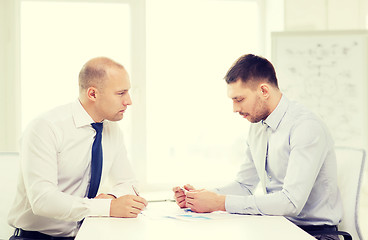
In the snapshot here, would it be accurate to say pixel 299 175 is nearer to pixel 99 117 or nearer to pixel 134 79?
pixel 99 117

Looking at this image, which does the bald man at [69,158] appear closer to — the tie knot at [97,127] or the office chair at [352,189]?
the tie knot at [97,127]

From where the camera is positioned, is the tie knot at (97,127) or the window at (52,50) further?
the window at (52,50)

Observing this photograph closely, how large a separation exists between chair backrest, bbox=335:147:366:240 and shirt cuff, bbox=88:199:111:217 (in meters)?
1.10

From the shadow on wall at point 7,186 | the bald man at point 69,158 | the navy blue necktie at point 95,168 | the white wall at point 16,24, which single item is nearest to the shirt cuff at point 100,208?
the bald man at point 69,158

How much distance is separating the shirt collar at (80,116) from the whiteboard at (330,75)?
2004 mm

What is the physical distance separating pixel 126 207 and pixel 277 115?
2.77 feet

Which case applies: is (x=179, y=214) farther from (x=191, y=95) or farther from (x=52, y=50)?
(x=52, y=50)

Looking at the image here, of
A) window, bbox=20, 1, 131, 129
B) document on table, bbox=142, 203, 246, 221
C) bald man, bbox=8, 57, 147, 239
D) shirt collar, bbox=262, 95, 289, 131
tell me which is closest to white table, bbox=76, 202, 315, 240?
document on table, bbox=142, 203, 246, 221

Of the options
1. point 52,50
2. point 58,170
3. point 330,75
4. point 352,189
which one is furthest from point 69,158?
point 330,75

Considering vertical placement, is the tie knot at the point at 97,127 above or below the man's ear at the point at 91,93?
below

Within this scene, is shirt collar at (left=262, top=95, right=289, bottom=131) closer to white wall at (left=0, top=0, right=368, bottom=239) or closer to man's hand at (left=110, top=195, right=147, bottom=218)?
man's hand at (left=110, top=195, right=147, bottom=218)

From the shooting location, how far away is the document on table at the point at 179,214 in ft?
5.61

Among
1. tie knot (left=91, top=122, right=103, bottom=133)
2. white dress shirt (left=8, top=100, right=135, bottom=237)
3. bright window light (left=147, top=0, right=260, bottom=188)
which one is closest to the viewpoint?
white dress shirt (left=8, top=100, right=135, bottom=237)

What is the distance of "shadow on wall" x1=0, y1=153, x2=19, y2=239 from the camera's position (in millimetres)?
2111
